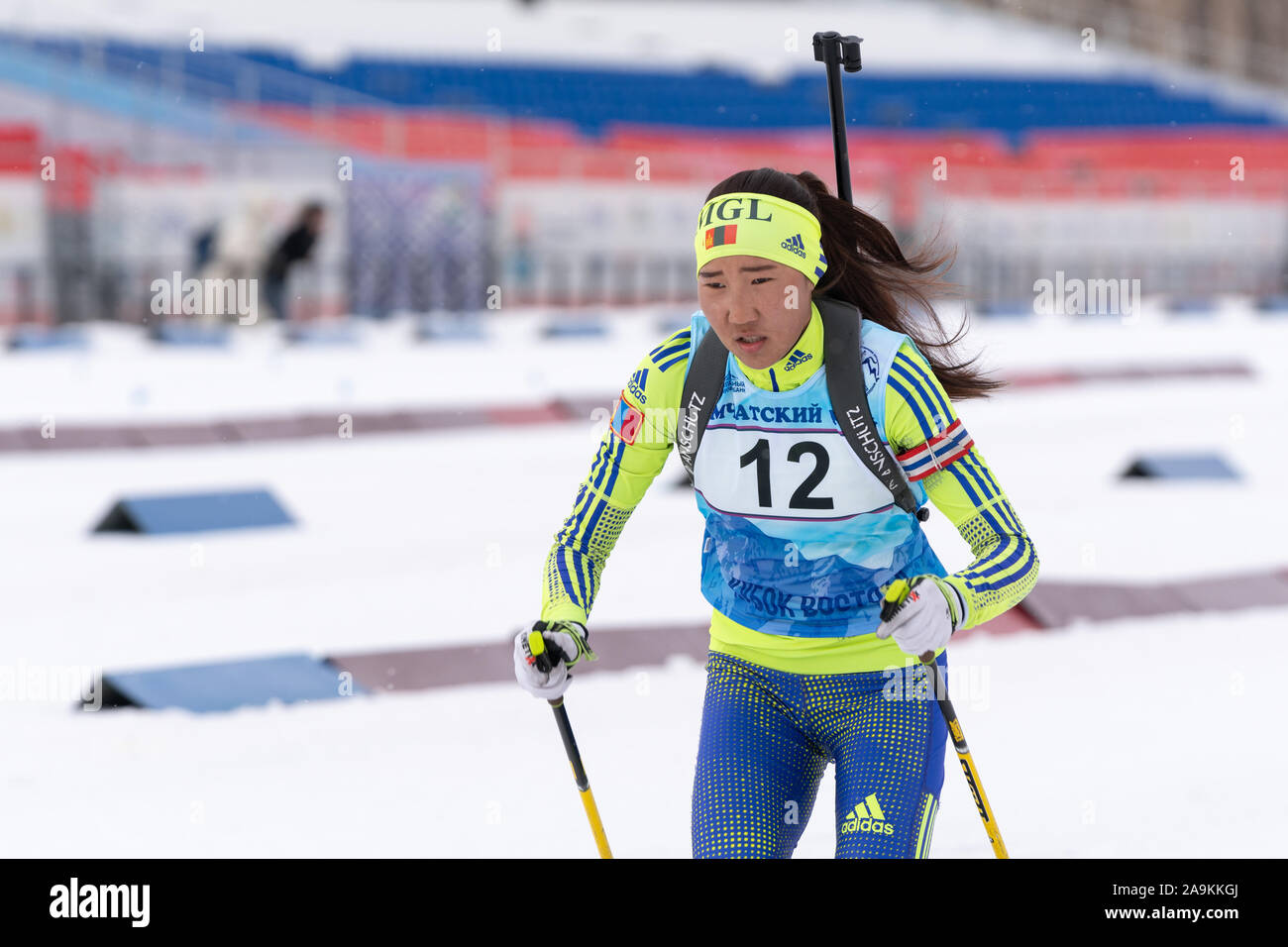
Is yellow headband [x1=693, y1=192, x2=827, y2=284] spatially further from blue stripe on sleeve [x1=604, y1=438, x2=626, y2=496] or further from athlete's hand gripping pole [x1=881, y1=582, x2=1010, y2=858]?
athlete's hand gripping pole [x1=881, y1=582, x2=1010, y2=858]

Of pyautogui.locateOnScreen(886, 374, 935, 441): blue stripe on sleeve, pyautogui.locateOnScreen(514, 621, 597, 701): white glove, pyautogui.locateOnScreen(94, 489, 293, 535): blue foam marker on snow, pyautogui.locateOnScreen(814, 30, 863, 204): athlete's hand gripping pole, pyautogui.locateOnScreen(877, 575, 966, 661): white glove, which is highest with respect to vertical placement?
pyautogui.locateOnScreen(814, 30, 863, 204): athlete's hand gripping pole

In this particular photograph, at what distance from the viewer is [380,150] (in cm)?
2052

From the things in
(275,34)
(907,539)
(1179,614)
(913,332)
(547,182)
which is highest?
(275,34)

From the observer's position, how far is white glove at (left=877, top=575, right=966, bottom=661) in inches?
A: 112

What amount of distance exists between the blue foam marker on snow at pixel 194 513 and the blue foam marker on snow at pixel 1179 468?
216 inches

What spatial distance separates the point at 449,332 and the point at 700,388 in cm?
1566

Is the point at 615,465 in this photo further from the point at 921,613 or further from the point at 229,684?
the point at 229,684

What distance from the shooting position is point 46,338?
16.4m

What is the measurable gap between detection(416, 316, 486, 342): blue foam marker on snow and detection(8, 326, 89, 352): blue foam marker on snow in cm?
354

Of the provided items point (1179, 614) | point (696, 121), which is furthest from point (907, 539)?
point (696, 121)

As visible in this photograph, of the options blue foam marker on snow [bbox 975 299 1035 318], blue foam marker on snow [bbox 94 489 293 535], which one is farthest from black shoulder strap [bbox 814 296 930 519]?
blue foam marker on snow [bbox 975 299 1035 318]

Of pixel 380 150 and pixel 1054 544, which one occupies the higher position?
pixel 380 150
